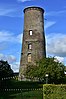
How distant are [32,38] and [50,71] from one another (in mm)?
12625

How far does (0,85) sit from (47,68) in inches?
424

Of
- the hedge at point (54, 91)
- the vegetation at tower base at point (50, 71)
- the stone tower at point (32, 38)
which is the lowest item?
the hedge at point (54, 91)

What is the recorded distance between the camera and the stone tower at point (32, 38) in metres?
63.4

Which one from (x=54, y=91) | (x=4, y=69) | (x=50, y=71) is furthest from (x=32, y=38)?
(x=54, y=91)

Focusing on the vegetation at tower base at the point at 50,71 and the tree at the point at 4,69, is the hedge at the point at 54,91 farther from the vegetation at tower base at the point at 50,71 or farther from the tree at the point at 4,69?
the vegetation at tower base at the point at 50,71

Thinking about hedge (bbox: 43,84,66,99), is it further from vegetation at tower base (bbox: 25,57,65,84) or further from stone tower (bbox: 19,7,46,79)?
stone tower (bbox: 19,7,46,79)

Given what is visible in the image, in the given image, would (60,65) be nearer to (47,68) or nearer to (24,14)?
(47,68)

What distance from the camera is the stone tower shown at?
208 ft

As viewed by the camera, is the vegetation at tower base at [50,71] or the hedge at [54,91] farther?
the vegetation at tower base at [50,71]

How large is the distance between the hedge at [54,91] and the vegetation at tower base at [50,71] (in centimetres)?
2578

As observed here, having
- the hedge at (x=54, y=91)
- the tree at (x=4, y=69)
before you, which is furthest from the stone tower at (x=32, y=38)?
the hedge at (x=54, y=91)

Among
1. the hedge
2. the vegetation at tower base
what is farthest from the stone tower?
the hedge

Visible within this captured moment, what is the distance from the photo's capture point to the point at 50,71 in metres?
53.6

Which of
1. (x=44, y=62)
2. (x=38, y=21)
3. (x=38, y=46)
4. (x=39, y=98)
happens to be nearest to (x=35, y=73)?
(x=44, y=62)
